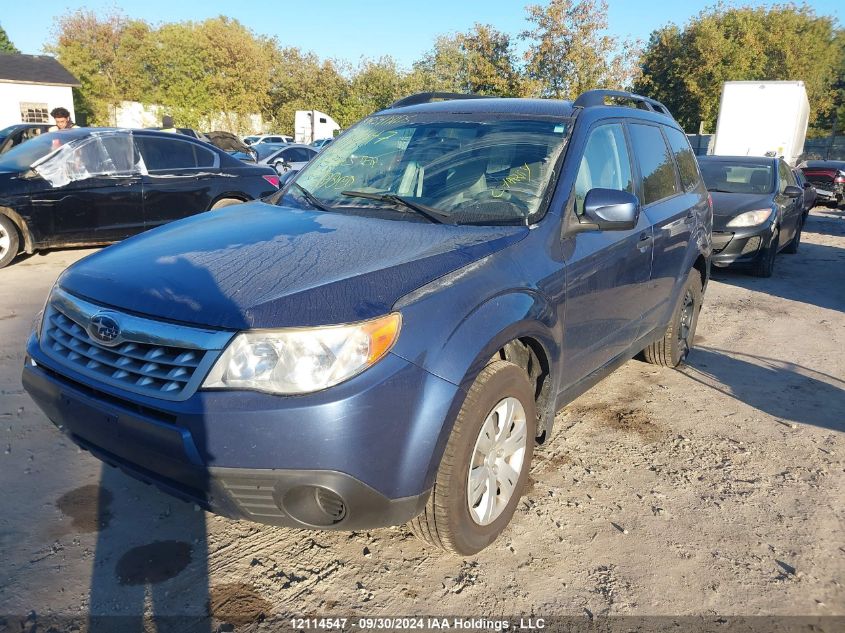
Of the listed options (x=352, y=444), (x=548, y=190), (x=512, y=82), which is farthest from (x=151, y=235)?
(x=512, y=82)

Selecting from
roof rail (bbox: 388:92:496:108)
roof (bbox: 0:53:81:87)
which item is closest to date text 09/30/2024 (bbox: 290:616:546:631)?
roof rail (bbox: 388:92:496:108)

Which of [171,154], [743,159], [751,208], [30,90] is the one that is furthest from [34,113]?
[751,208]

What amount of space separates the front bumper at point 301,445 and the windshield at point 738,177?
8.69 meters

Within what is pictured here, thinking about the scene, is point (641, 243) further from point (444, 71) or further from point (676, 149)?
point (444, 71)

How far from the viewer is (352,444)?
6.57ft

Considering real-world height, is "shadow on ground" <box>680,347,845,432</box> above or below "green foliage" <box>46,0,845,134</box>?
below

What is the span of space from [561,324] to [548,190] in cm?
64

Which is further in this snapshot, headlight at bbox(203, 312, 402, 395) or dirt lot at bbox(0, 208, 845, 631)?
dirt lot at bbox(0, 208, 845, 631)

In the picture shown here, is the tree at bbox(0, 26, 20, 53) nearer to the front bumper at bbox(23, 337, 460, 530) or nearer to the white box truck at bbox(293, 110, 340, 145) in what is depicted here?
the white box truck at bbox(293, 110, 340, 145)

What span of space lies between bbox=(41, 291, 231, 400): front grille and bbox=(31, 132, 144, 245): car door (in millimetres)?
5868

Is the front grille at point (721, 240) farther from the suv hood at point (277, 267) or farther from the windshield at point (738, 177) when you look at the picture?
the suv hood at point (277, 267)

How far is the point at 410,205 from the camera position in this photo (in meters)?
3.09

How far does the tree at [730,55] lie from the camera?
38.2 meters

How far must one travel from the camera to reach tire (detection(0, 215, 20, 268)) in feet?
24.1
